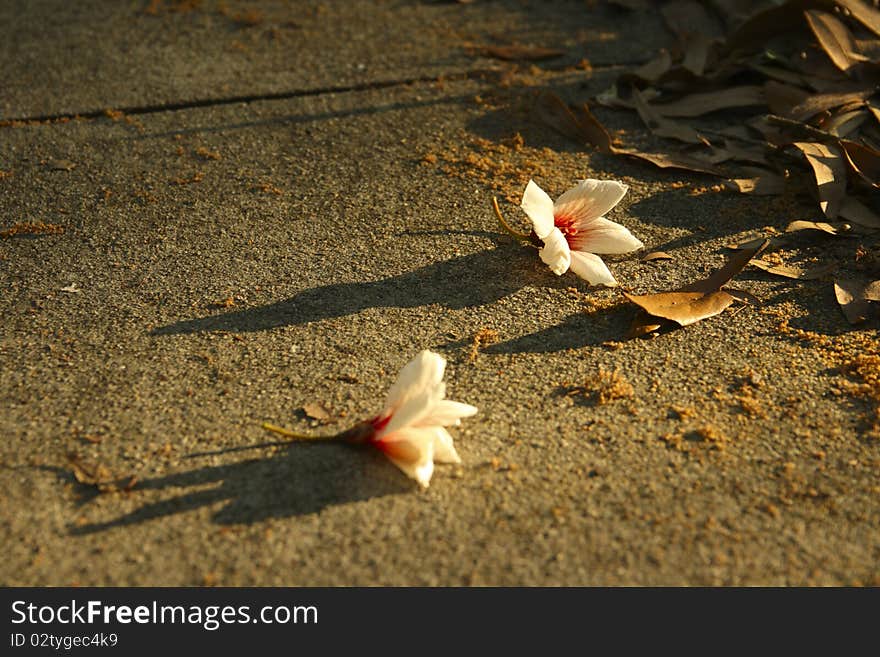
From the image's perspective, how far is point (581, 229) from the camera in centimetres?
233

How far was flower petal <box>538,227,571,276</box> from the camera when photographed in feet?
7.29

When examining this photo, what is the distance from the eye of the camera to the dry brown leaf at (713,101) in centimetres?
296

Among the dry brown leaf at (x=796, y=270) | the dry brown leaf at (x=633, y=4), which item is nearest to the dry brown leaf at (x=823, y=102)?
the dry brown leaf at (x=796, y=270)

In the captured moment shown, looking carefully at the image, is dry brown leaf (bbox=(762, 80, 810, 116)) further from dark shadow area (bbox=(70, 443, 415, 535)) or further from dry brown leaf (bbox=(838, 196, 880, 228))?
dark shadow area (bbox=(70, 443, 415, 535))

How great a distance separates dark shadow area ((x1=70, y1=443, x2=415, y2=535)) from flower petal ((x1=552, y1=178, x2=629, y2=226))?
2.82 feet

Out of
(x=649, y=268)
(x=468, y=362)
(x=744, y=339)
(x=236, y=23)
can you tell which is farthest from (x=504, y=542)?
(x=236, y=23)

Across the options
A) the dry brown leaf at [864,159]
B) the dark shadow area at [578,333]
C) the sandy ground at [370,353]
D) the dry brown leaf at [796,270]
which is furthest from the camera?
the dry brown leaf at [864,159]

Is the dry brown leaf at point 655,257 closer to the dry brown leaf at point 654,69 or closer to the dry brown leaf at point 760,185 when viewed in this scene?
the dry brown leaf at point 760,185

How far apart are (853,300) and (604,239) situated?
0.61 m

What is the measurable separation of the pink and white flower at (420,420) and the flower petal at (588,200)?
0.75 m

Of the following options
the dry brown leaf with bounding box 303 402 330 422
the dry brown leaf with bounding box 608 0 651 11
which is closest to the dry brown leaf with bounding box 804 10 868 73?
the dry brown leaf with bounding box 608 0 651 11

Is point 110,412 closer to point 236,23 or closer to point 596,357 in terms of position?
point 596,357

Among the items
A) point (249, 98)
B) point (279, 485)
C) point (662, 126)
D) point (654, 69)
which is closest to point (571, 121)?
point (662, 126)

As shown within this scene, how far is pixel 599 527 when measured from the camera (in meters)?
1.68
